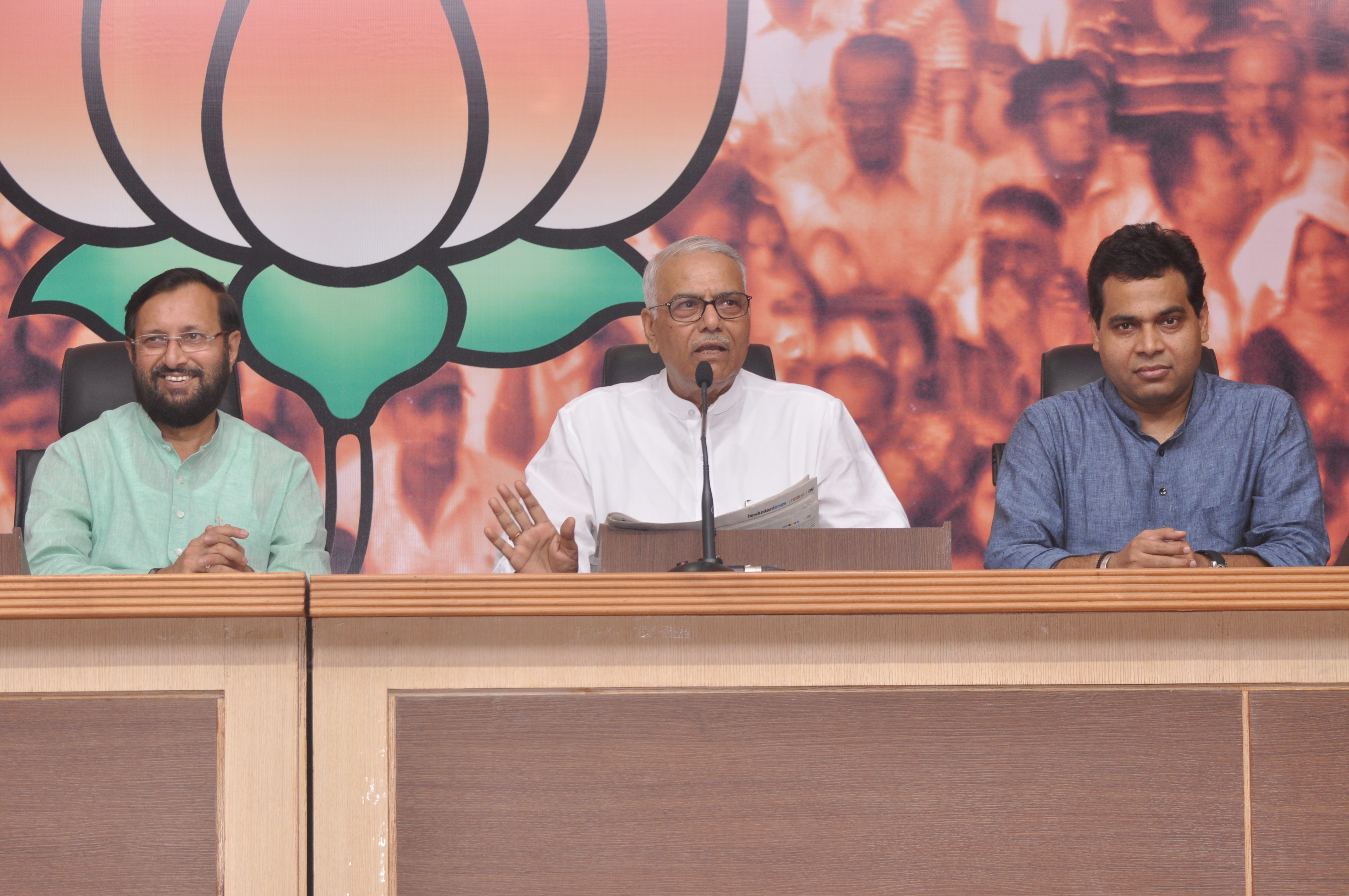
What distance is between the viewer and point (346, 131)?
302 cm

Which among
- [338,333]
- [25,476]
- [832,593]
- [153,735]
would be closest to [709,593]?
[832,593]

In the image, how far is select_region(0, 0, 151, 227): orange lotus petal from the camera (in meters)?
3.02

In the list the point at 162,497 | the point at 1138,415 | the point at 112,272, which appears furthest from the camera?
the point at 112,272

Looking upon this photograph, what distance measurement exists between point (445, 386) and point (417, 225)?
432 millimetres

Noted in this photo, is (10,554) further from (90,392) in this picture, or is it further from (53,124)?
(53,124)

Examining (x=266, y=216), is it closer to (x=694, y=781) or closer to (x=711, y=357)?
(x=711, y=357)

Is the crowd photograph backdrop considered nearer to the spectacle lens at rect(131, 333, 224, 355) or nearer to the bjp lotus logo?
the bjp lotus logo

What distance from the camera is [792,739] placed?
1.03 m

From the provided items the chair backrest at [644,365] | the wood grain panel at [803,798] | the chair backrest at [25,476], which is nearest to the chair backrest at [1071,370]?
the chair backrest at [644,365]

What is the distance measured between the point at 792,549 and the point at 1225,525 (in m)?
0.87

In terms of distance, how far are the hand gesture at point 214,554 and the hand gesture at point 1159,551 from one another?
1218 millimetres

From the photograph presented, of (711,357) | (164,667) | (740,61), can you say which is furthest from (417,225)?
(164,667)

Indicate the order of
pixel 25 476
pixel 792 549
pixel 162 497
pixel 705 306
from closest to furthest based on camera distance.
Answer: pixel 792 549 < pixel 162 497 < pixel 705 306 < pixel 25 476

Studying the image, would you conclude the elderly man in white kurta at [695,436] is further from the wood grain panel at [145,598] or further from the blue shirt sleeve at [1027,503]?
the wood grain panel at [145,598]
